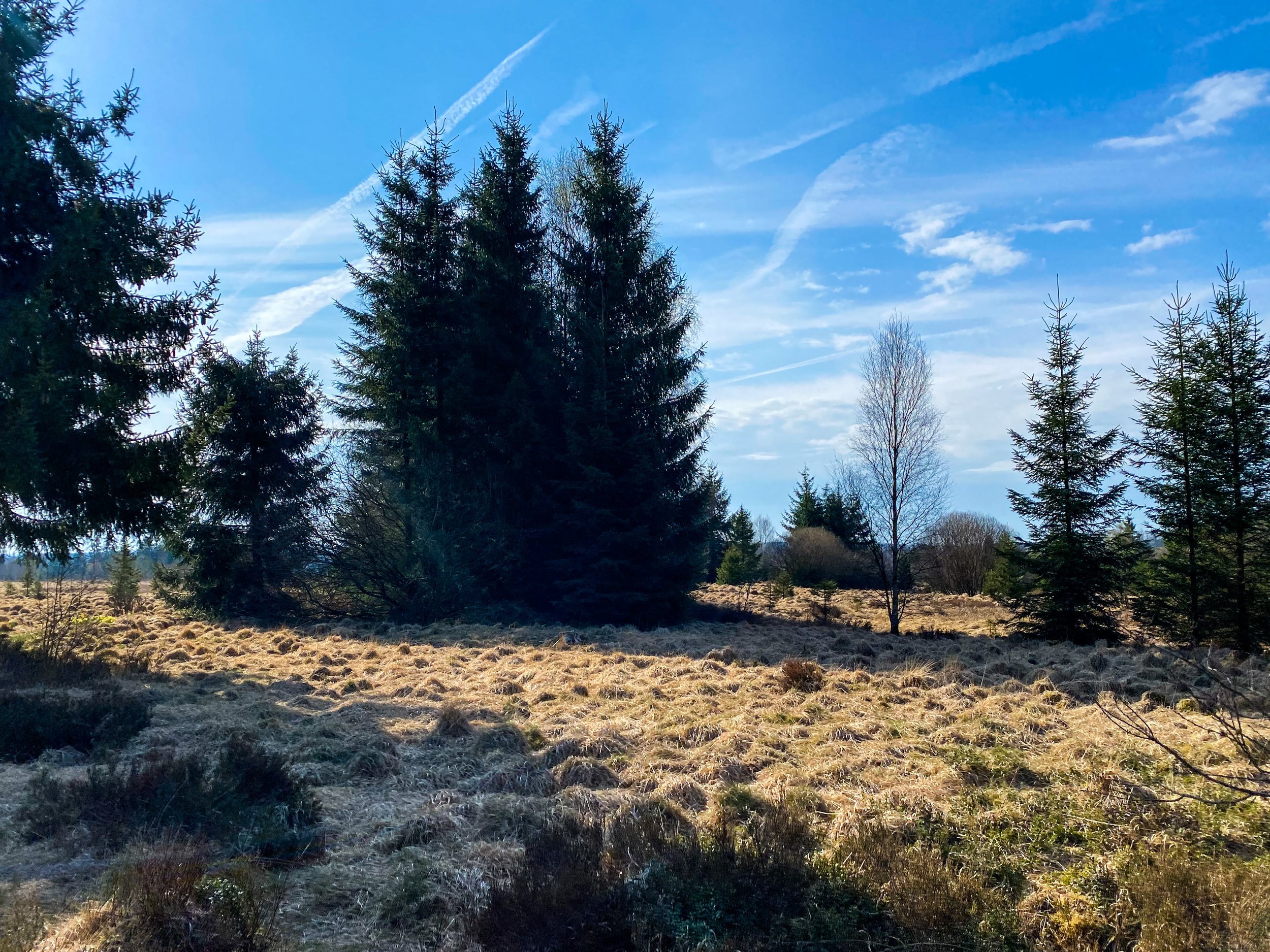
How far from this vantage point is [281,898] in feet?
13.0

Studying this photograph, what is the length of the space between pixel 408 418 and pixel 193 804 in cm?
1604

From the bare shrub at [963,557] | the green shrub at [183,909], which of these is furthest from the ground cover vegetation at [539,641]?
the bare shrub at [963,557]

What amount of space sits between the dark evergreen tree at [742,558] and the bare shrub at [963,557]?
24.1 feet

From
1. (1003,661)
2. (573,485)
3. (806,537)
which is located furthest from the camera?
(806,537)

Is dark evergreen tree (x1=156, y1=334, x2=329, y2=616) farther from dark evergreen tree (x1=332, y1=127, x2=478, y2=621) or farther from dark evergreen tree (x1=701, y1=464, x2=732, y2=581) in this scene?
dark evergreen tree (x1=701, y1=464, x2=732, y2=581)

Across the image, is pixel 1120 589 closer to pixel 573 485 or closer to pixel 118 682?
pixel 573 485

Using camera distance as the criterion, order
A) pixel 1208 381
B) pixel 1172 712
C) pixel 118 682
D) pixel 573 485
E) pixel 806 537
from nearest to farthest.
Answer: pixel 1172 712, pixel 118 682, pixel 1208 381, pixel 573 485, pixel 806 537

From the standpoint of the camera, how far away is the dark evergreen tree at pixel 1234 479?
1568 centimetres

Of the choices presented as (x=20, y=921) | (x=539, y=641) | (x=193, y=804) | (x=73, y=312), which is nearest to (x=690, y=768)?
(x=193, y=804)

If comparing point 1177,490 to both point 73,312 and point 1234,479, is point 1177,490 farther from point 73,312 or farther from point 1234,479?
point 73,312

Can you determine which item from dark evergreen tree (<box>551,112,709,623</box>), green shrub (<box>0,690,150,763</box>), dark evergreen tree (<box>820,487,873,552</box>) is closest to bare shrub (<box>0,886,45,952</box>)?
green shrub (<box>0,690,150,763</box>)

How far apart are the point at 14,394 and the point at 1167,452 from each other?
21.1 metres

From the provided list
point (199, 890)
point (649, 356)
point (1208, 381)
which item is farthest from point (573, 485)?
point (199, 890)

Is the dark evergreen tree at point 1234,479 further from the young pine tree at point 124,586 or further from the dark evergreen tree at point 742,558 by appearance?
the young pine tree at point 124,586
